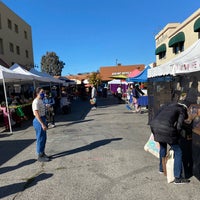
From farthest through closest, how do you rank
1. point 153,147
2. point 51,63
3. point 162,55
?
point 51,63 → point 162,55 → point 153,147

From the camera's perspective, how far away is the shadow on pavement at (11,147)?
6.79 meters

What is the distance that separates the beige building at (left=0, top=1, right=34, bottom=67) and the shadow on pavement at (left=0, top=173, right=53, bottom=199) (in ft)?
60.5

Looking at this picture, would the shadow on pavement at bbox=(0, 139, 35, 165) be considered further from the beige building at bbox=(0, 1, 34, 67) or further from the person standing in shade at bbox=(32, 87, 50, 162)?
the beige building at bbox=(0, 1, 34, 67)

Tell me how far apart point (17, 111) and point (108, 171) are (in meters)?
7.77

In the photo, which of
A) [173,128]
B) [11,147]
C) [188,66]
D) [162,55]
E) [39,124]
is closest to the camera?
[173,128]

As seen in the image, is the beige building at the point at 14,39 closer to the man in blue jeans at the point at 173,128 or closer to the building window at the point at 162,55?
the building window at the point at 162,55

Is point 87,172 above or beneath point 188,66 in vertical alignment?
beneath

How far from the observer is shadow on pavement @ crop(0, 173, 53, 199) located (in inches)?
176

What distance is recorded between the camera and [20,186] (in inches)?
186

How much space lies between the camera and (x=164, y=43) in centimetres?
2545

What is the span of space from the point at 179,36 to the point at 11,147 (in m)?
15.8

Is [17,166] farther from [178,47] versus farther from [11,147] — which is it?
[178,47]

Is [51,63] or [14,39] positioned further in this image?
[51,63]

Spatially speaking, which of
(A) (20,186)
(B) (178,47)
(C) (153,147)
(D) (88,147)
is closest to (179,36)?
(B) (178,47)
